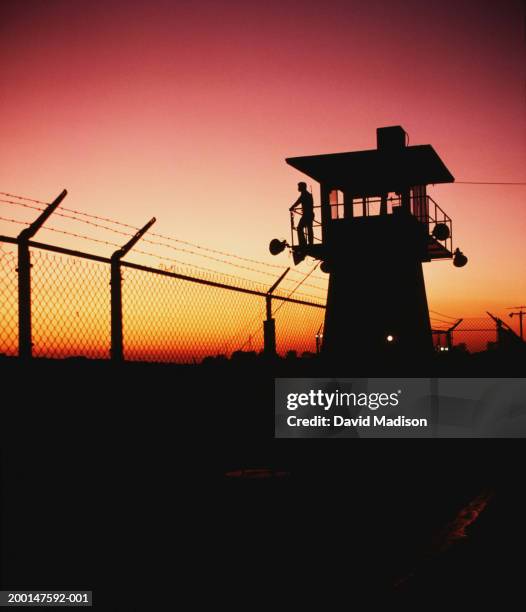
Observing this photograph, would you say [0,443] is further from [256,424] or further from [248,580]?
[256,424]

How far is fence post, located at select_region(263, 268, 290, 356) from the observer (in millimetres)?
11539

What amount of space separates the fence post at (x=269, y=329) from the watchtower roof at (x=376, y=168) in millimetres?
8281

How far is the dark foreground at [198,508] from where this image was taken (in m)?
4.99

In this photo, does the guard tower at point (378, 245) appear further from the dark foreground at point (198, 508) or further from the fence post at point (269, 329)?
the dark foreground at point (198, 508)

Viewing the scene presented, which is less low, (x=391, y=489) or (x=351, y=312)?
(x=351, y=312)

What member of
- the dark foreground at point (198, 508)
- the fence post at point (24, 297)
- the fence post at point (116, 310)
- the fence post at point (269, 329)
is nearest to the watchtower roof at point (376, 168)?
the fence post at point (269, 329)

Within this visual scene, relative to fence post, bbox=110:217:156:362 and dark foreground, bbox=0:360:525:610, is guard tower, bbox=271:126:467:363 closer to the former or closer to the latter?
dark foreground, bbox=0:360:525:610

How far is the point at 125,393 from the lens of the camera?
297 inches

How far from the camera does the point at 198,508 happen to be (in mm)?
7191

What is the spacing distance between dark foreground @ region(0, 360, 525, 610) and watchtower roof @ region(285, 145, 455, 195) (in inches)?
405

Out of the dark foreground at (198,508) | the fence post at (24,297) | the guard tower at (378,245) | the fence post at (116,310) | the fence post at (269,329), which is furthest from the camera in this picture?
the guard tower at (378,245)

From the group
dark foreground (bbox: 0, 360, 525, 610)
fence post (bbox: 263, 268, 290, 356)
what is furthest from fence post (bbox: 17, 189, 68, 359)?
fence post (bbox: 263, 268, 290, 356)

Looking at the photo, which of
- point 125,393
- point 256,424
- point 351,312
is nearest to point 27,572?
point 125,393

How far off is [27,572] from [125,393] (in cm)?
266
